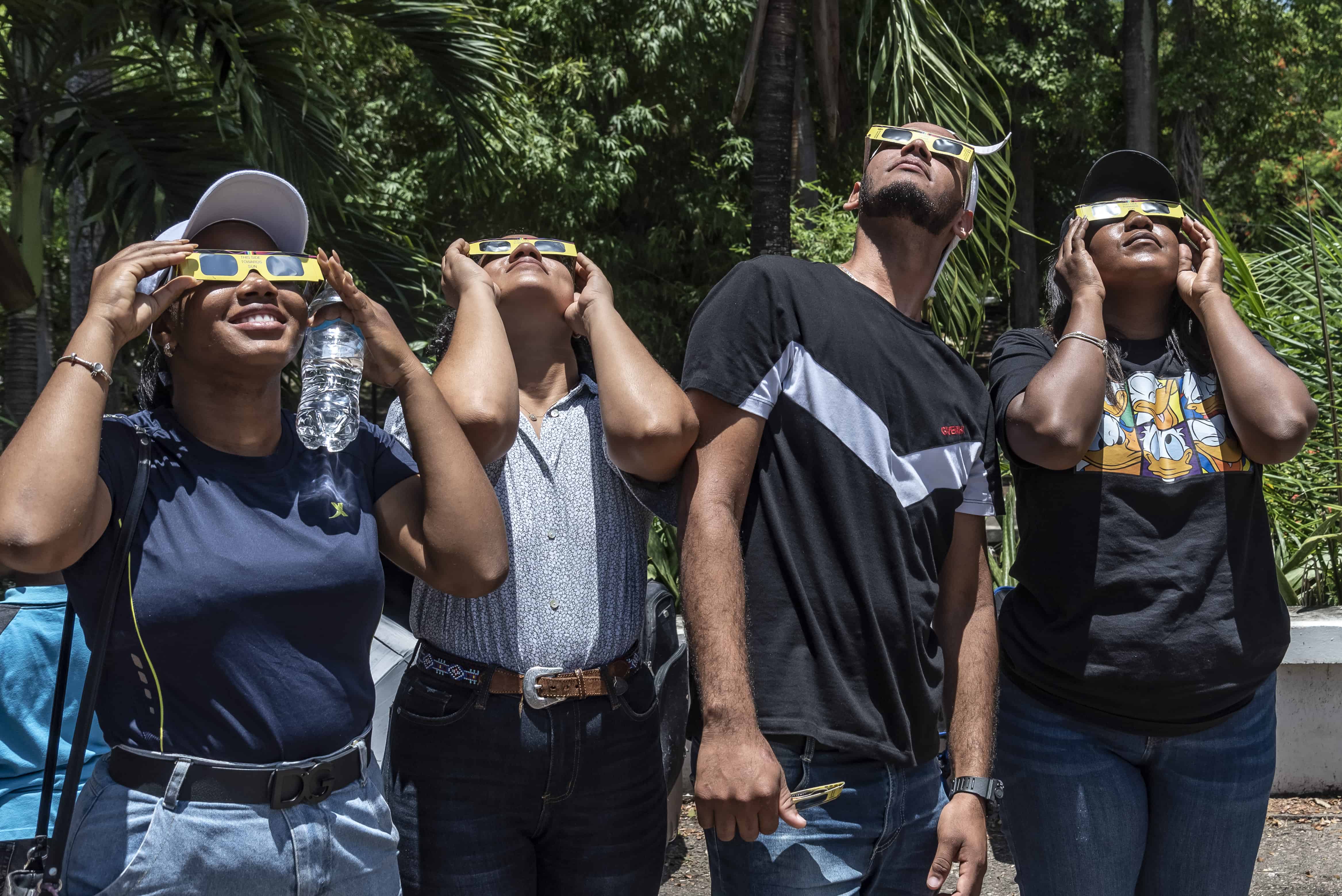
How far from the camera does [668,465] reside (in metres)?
2.15

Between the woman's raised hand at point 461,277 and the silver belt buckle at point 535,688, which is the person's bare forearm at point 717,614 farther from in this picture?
the woman's raised hand at point 461,277

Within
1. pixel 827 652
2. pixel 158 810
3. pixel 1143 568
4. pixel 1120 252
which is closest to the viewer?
pixel 158 810

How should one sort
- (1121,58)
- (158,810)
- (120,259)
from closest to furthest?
(158,810) → (120,259) → (1121,58)

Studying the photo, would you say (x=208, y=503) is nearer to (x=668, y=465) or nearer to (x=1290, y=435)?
(x=668, y=465)

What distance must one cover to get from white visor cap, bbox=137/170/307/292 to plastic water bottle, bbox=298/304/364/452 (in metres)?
0.15

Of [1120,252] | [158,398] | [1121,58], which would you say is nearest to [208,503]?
[158,398]

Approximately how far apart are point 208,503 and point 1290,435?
193 centimetres

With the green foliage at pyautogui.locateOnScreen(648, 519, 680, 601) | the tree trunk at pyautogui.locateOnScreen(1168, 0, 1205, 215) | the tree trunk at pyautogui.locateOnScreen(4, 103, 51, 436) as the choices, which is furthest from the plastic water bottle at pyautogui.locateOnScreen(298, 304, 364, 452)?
the tree trunk at pyautogui.locateOnScreen(1168, 0, 1205, 215)

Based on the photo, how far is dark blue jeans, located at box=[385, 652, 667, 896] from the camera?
2188 mm

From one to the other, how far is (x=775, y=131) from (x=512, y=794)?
15.5ft

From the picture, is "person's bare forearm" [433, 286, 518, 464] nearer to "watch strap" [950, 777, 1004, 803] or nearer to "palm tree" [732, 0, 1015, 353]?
"watch strap" [950, 777, 1004, 803]

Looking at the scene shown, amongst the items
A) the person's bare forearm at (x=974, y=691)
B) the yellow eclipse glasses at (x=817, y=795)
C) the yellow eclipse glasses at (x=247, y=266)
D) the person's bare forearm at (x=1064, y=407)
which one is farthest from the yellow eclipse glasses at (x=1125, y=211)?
the yellow eclipse glasses at (x=247, y=266)

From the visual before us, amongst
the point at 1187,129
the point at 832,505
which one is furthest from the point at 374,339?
the point at 1187,129

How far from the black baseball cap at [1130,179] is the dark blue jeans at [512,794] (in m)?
1.50
